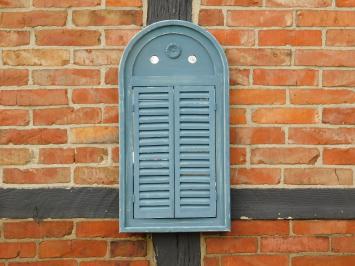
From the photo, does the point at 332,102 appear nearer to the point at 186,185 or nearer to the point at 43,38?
the point at 186,185

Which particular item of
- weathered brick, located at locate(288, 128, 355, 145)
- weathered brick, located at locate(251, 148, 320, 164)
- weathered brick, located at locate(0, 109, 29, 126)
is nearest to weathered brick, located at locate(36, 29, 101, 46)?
weathered brick, located at locate(0, 109, 29, 126)

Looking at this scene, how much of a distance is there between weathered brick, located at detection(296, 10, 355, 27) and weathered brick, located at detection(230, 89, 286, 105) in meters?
0.35

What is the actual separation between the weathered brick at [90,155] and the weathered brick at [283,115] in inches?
28.7

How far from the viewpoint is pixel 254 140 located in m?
2.68

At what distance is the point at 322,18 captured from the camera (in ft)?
8.85

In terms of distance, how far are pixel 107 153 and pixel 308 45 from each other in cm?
107

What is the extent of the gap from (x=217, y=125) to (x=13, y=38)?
1032 mm

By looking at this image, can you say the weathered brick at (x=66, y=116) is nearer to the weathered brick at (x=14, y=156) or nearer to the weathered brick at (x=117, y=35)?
the weathered brick at (x=14, y=156)

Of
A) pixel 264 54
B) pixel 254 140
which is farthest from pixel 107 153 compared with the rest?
pixel 264 54

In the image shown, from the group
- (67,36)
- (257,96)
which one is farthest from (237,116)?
(67,36)

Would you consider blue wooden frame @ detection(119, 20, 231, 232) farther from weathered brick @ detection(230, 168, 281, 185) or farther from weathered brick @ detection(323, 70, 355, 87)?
weathered brick @ detection(323, 70, 355, 87)

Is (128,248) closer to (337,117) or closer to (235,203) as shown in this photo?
(235,203)

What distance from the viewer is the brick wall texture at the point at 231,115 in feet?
8.73

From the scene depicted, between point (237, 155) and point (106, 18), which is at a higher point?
point (106, 18)
